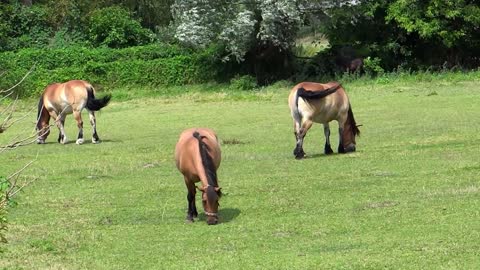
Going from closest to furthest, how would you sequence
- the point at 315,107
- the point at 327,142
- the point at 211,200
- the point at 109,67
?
the point at 211,200
the point at 315,107
the point at 327,142
the point at 109,67

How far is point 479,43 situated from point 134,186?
1019 inches

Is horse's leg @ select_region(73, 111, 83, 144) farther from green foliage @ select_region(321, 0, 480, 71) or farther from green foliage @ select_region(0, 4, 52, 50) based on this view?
green foliage @ select_region(0, 4, 52, 50)

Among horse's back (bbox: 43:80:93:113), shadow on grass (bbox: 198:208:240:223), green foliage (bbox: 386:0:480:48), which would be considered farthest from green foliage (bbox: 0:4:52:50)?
shadow on grass (bbox: 198:208:240:223)

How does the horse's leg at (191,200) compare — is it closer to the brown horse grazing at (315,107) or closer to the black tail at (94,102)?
the brown horse grazing at (315,107)

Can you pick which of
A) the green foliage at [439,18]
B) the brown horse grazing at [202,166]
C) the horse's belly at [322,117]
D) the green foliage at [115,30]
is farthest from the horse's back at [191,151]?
the green foliage at [115,30]

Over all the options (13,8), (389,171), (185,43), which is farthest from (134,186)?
(13,8)

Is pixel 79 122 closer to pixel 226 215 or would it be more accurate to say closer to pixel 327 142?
pixel 327 142

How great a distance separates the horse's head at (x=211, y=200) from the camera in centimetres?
1111

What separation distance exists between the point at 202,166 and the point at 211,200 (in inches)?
19.5

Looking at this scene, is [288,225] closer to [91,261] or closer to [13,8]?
[91,261]

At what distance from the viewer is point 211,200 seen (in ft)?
36.6

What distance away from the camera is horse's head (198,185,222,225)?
11109 millimetres

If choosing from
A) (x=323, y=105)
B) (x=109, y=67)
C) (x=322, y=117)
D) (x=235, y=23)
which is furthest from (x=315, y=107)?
(x=109, y=67)

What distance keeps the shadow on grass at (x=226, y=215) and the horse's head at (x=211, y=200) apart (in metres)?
0.38
